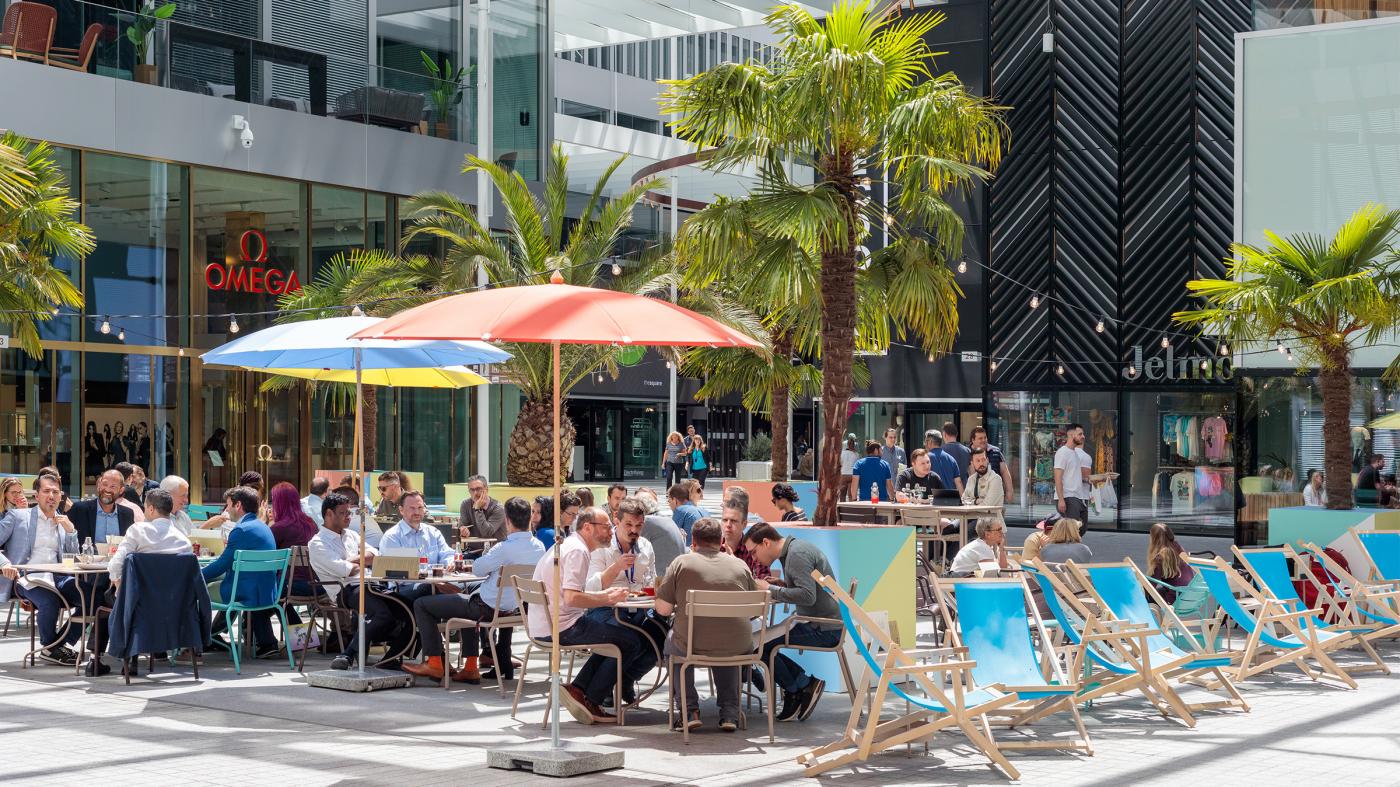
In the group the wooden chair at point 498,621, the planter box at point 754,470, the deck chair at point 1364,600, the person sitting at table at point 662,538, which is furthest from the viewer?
the planter box at point 754,470

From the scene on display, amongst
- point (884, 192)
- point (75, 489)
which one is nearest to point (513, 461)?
point (75, 489)

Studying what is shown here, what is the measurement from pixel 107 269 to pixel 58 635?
11.2 m

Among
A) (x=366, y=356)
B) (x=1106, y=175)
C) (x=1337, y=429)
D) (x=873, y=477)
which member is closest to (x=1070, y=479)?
(x=873, y=477)

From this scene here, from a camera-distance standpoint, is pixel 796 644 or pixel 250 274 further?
pixel 250 274

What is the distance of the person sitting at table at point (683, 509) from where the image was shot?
12328 mm

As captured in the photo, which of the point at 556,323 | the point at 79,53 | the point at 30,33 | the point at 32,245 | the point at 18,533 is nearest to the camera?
the point at 556,323

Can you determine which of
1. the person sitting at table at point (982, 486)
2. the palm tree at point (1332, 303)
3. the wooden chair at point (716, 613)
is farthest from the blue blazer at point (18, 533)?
the palm tree at point (1332, 303)

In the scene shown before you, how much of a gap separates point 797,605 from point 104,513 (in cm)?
726

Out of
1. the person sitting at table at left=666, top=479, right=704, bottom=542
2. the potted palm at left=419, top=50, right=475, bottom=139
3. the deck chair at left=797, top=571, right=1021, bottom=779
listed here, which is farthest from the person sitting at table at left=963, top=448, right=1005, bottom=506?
the potted palm at left=419, top=50, right=475, bottom=139

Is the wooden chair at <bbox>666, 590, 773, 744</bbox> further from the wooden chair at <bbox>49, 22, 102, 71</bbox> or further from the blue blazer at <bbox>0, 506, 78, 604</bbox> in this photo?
the wooden chair at <bbox>49, 22, 102, 71</bbox>

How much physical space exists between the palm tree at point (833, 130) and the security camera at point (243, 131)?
12.5 m

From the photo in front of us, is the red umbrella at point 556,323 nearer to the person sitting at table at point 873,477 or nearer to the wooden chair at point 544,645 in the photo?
the wooden chair at point 544,645

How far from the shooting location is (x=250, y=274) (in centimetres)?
2348

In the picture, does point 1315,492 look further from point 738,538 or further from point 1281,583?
point 738,538
